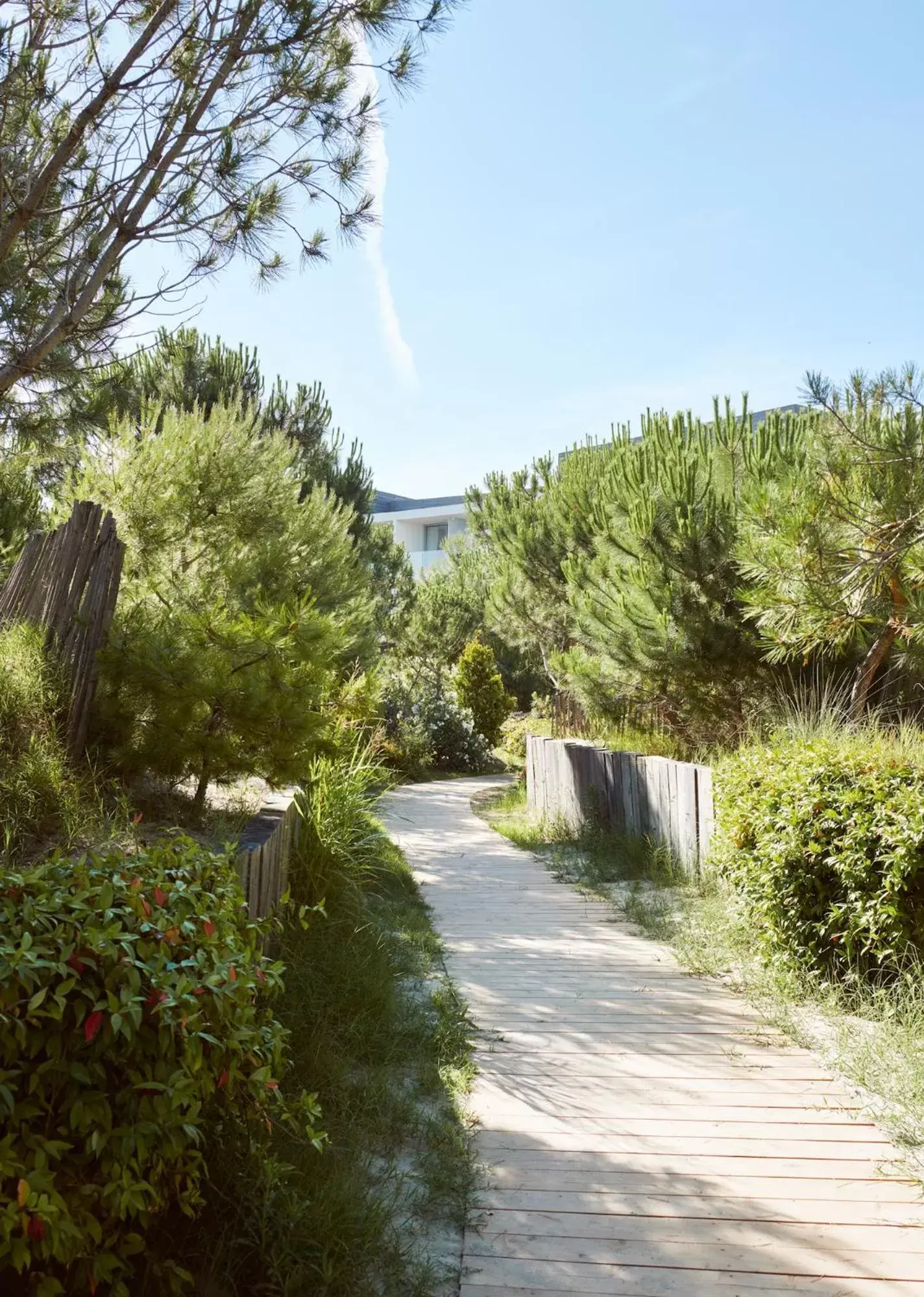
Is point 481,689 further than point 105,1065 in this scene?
Yes

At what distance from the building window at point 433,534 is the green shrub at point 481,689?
56.4ft

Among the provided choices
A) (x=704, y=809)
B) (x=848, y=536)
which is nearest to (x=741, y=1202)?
(x=704, y=809)

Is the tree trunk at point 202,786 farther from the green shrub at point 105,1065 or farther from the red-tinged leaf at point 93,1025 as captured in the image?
the red-tinged leaf at point 93,1025

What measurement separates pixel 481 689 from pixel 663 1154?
19.0m

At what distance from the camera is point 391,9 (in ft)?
16.4

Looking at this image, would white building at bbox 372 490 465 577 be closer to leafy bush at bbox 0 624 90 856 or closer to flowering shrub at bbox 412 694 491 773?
flowering shrub at bbox 412 694 491 773

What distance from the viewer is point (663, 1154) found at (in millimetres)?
3070

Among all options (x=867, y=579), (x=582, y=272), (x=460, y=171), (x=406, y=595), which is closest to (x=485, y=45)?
(x=460, y=171)

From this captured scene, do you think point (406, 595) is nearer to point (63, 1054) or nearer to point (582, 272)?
point (582, 272)

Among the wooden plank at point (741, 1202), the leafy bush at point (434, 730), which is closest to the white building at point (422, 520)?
the leafy bush at point (434, 730)

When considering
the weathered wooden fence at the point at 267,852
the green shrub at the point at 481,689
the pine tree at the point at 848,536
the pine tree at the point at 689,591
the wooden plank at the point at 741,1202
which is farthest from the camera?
the green shrub at the point at 481,689

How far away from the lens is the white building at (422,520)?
3741cm

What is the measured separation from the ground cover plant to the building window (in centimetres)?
3367

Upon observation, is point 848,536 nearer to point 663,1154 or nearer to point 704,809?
point 704,809
